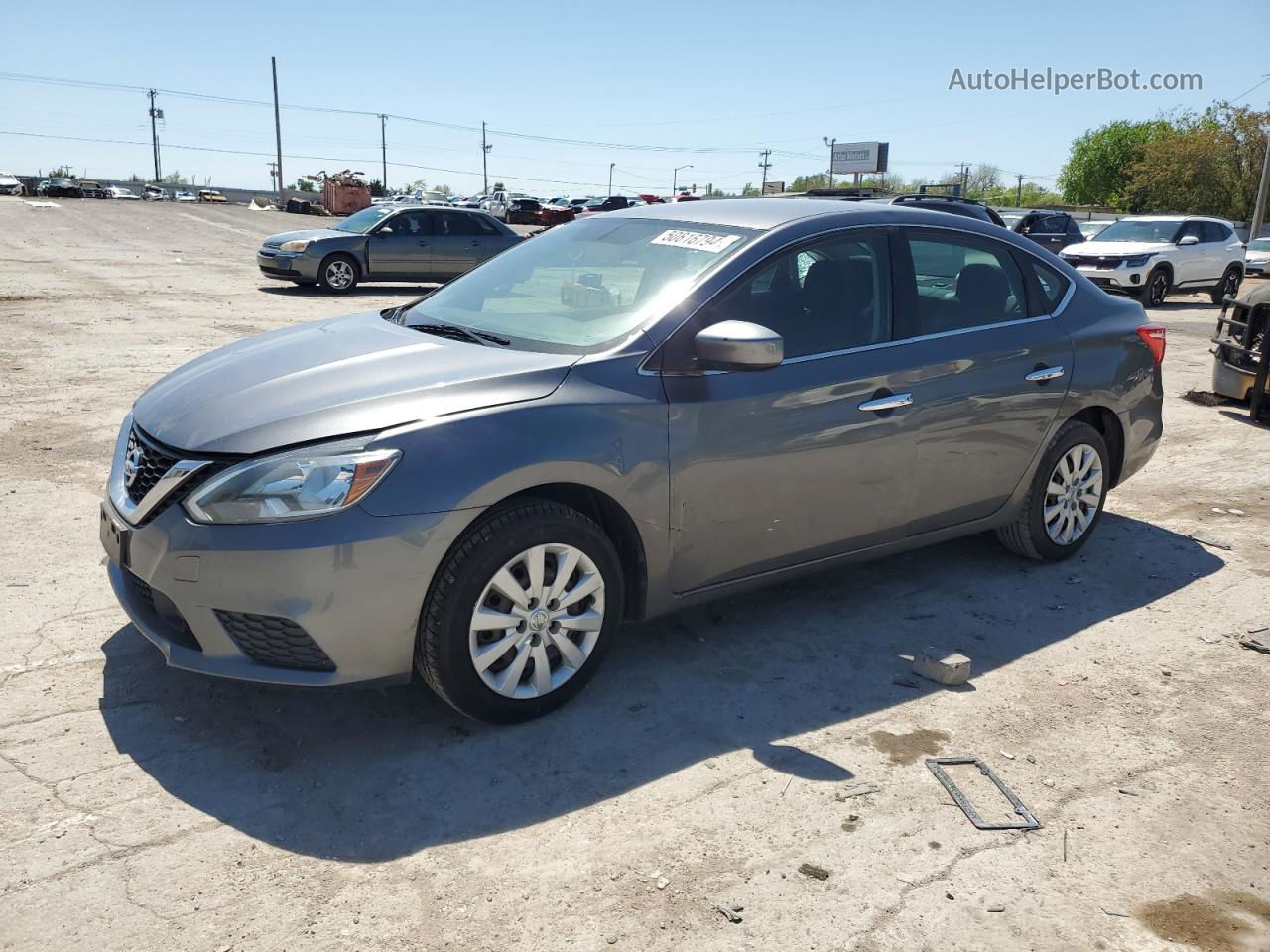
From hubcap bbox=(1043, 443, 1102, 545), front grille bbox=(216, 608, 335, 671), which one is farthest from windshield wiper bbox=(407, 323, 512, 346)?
hubcap bbox=(1043, 443, 1102, 545)

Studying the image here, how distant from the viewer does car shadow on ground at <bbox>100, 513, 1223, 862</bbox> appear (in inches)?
125

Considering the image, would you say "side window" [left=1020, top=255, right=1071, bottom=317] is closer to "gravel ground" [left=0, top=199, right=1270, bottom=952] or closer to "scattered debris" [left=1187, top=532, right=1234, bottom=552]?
"gravel ground" [left=0, top=199, right=1270, bottom=952]

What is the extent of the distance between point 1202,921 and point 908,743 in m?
1.05

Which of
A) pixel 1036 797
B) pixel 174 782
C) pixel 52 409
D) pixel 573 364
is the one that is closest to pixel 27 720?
pixel 174 782

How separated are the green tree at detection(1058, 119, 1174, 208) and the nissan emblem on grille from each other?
102224 mm

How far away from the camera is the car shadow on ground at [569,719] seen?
3.18 m

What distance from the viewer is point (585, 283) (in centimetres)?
436

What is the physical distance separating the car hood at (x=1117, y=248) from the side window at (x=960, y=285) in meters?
16.0

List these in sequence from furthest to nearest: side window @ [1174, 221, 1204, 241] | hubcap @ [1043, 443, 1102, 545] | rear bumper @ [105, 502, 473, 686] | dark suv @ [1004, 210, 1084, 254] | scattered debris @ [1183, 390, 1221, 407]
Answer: dark suv @ [1004, 210, 1084, 254] < side window @ [1174, 221, 1204, 241] < scattered debris @ [1183, 390, 1221, 407] < hubcap @ [1043, 443, 1102, 545] < rear bumper @ [105, 502, 473, 686]

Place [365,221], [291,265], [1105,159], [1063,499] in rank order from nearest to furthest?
[1063,499]
[291,265]
[365,221]
[1105,159]

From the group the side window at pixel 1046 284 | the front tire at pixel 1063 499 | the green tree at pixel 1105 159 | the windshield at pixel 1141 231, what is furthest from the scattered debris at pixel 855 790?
the green tree at pixel 1105 159

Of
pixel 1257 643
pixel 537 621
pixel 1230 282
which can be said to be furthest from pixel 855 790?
pixel 1230 282

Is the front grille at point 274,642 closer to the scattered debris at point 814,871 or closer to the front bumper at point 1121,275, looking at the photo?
the scattered debris at point 814,871

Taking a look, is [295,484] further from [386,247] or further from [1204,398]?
[386,247]
